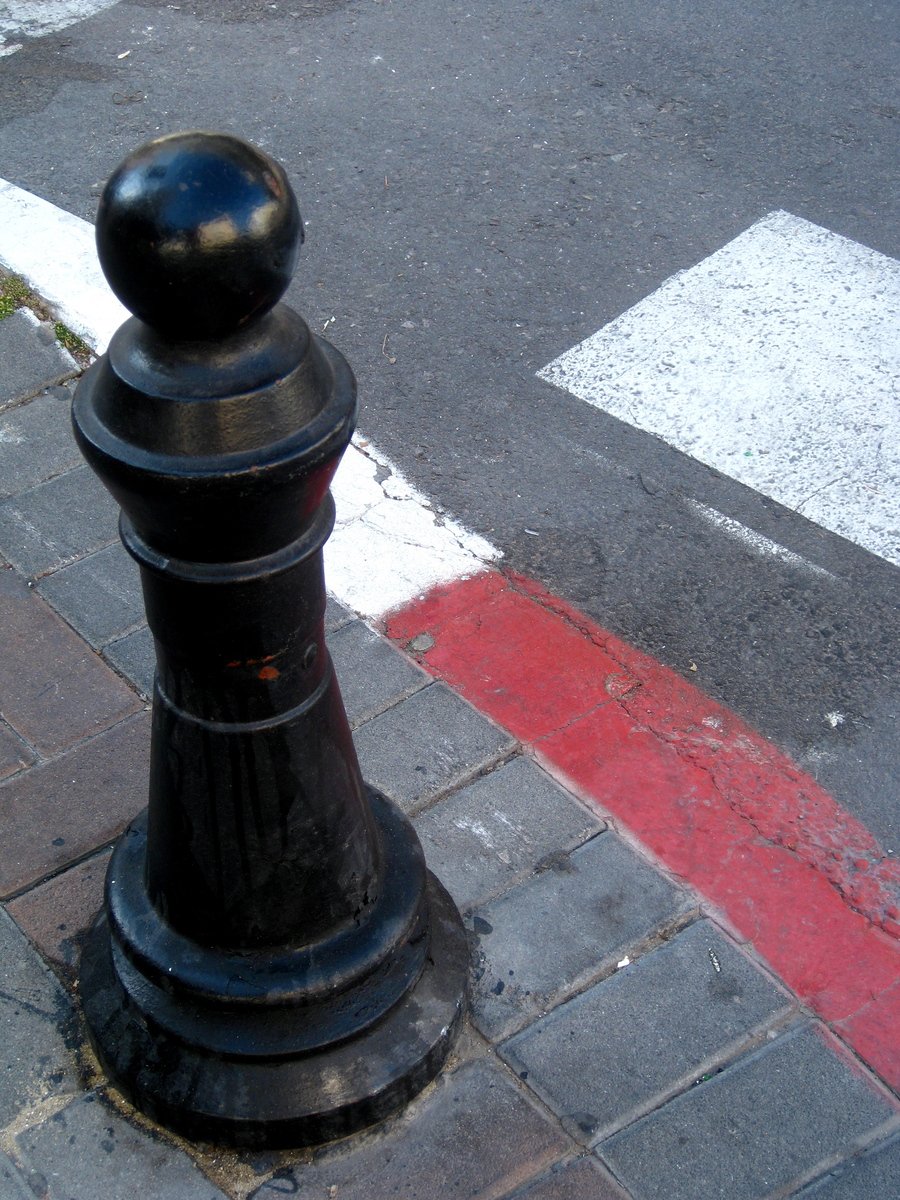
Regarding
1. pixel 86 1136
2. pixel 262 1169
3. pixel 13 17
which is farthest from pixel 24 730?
pixel 13 17

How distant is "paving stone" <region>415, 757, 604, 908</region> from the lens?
8.05 ft

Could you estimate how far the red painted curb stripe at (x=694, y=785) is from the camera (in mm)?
2367

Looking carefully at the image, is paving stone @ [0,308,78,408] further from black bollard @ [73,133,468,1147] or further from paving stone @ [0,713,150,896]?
black bollard @ [73,133,468,1147]

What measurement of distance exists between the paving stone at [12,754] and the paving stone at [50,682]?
0.06 feet

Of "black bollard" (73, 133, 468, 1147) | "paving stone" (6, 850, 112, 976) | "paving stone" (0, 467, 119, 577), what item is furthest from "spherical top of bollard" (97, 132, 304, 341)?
"paving stone" (0, 467, 119, 577)

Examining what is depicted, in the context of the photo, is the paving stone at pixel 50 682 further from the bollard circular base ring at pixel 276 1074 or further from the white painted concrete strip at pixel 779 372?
the white painted concrete strip at pixel 779 372

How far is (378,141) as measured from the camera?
206 inches

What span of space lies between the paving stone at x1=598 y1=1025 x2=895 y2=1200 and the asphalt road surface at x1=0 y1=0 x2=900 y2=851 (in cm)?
70

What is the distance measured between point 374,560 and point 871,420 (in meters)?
1.68

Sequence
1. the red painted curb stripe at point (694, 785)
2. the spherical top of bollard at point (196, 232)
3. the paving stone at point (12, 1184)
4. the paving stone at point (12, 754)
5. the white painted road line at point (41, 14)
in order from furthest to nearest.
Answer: the white painted road line at point (41, 14)
the paving stone at point (12, 754)
the red painted curb stripe at point (694, 785)
the paving stone at point (12, 1184)
the spherical top of bollard at point (196, 232)

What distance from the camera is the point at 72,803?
8.36 feet

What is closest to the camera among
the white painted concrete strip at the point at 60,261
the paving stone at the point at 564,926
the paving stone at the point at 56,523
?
the paving stone at the point at 564,926

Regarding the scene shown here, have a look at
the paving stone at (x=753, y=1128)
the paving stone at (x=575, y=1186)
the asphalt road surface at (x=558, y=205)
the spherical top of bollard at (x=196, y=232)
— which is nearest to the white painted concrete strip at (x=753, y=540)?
the asphalt road surface at (x=558, y=205)

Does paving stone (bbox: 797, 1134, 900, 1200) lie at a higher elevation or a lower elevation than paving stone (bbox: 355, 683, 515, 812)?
lower
